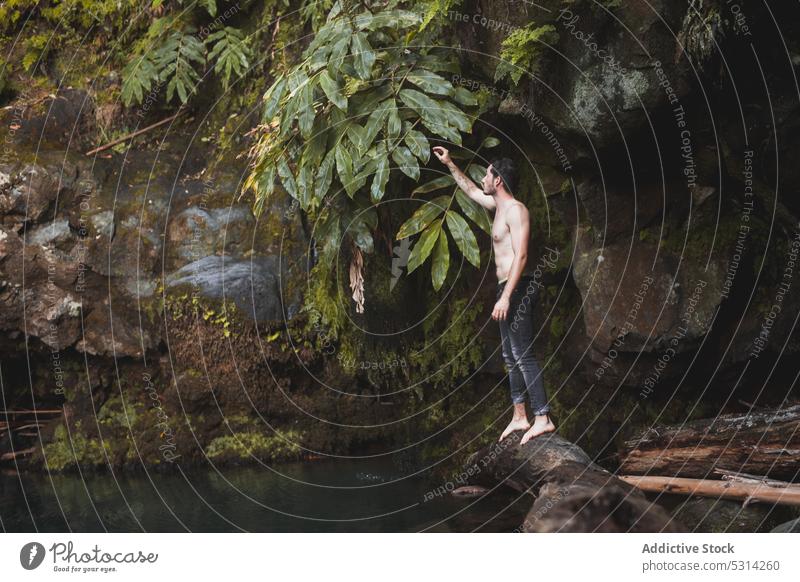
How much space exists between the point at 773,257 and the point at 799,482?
4.68ft

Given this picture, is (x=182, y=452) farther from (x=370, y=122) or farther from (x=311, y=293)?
(x=370, y=122)

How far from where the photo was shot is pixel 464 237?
441 centimetres

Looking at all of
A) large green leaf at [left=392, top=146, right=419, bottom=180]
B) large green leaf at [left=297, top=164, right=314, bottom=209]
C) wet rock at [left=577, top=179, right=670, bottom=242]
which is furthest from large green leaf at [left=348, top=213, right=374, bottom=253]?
wet rock at [left=577, top=179, right=670, bottom=242]

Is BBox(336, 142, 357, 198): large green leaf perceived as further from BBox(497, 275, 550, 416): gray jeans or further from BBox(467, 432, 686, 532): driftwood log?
BBox(467, 432, 686, 532): driftwood log

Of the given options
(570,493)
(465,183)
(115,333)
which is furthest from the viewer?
(115,333)

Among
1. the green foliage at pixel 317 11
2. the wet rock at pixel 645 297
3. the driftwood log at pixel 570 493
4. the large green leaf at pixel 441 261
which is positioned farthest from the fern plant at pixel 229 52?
the driftwood log at pixel 570 493

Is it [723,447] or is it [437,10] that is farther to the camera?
[437,10]

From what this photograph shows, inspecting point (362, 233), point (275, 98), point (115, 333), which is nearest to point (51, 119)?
point (115, 333)

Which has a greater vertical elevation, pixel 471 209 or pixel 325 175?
pixel 325 175

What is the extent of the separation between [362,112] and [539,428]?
2164 mm

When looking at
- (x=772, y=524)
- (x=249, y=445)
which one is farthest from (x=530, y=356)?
(x=249, y=445)

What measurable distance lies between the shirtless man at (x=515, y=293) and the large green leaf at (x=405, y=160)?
0.44 meters

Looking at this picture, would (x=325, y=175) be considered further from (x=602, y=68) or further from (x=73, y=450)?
(x=73, y=450)

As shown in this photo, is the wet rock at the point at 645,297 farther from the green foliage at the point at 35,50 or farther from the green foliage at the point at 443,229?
the green foliage at the point at 35,50
